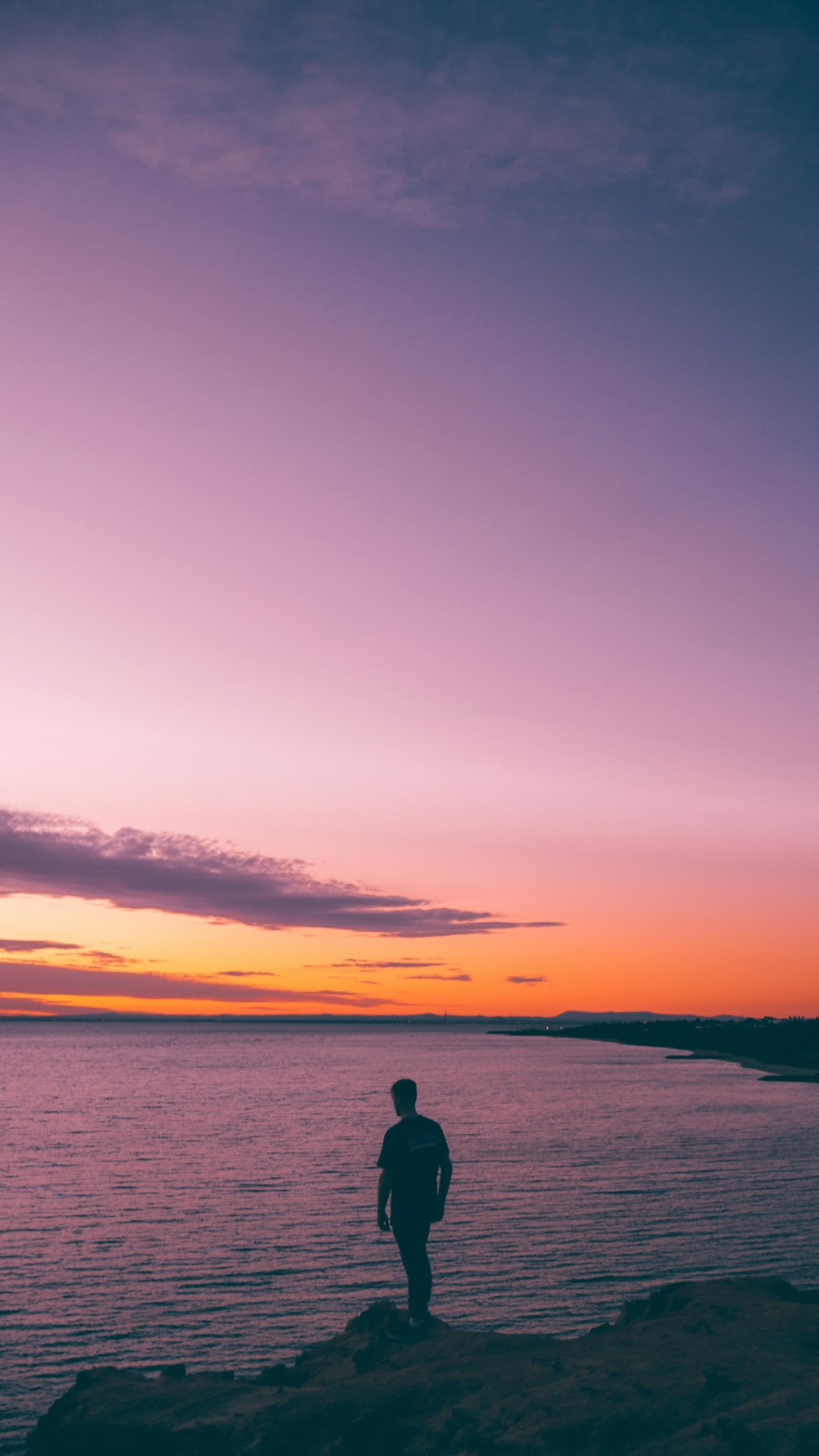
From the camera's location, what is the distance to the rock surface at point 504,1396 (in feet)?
27.8

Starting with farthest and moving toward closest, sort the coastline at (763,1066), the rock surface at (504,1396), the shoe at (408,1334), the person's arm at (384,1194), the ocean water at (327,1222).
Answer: the coastline at (763,1066), the ocean water at (327,1222), the shoe at (408,1334), the person's arm at (384,1194), the rock surface at (504,1396)

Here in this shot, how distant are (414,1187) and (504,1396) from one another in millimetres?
2223

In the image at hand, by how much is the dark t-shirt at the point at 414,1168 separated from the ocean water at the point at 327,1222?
19.7 feet

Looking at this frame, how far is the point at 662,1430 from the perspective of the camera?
27.8ft

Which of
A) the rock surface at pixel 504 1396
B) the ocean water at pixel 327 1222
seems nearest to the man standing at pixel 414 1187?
the rock surface at pixel 504 1396

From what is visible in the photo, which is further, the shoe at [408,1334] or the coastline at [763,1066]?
the coastline at [763,1066]

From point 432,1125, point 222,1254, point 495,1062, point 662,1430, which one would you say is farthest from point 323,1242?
point 495,1062

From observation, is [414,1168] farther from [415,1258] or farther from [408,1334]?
[408,1334]

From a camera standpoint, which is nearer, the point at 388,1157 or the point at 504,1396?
the point at 504,1396

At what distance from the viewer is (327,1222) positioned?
25.8m

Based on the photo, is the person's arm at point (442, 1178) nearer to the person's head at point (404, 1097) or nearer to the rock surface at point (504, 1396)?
the person's head at point (404, 1097)

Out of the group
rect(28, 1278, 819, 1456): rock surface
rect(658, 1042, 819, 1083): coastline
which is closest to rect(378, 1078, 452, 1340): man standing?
rect(28, 1278, 819, 1456): rock surface

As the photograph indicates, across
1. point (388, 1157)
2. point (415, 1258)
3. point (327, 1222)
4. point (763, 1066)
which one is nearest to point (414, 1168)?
point (388, 1157)

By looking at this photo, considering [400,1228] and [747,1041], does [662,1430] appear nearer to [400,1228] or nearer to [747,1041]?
[400,1228]
